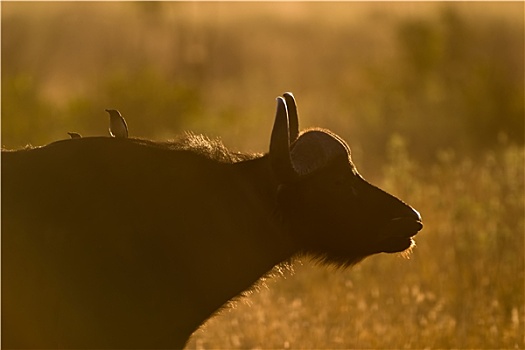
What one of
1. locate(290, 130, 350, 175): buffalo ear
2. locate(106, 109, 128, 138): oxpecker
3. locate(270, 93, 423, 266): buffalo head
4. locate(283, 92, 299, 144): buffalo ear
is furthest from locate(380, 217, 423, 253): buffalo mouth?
locate(106, 109, 128, 138): oxpecker

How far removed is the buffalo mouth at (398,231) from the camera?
7.48m

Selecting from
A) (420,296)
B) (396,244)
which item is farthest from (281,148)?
(420,296)

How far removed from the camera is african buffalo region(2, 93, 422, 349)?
6.54 meters

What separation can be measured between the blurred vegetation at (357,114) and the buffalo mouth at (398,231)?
1626 mm

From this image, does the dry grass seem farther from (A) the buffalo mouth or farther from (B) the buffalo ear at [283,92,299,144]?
(B) the buffalo ear at [283,92,299,144]

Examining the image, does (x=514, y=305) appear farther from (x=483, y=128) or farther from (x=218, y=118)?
(x=218, y=118)

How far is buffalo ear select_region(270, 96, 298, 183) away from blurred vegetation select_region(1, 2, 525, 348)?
2.39 meters

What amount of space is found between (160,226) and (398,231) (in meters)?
1.53

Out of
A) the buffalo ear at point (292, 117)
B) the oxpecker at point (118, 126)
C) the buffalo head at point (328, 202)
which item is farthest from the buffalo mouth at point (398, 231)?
the oxpecker at point (118, 126)

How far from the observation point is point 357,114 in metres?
23.2

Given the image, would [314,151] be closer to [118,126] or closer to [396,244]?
[396,244]

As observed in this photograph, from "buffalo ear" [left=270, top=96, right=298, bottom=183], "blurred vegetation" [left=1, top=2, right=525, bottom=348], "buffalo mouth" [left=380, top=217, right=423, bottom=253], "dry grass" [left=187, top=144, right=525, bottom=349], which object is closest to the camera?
"buffalo ear" [left=270, top=96, right=298, bottom=183]

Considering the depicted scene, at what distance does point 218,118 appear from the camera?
73.4ft

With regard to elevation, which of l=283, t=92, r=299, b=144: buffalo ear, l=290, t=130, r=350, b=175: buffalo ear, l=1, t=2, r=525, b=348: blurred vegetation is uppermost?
l=283, t=92, r=299, b=144: buffalo ear
